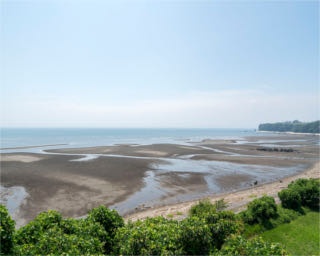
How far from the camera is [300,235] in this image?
1262 centimetres

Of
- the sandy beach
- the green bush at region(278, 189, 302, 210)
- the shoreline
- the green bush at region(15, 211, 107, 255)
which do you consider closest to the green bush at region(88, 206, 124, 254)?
the green bush at region(15, 211, 107, 255)

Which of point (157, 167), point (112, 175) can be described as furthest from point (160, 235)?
point (157, 167)

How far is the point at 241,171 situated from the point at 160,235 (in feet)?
103

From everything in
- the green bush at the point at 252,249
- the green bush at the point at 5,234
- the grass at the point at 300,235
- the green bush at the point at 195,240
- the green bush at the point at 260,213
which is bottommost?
the grass at the point at 300,235

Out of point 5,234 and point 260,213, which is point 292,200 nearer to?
point 260,213

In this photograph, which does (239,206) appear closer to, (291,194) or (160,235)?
(291,194)

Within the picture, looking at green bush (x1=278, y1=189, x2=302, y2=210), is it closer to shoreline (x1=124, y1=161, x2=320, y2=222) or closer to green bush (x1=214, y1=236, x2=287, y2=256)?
shoreline (x1=124, y1=161, x2=320, y2=222)

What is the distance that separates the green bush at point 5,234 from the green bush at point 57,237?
0.90 ft

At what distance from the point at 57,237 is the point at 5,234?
4.91 ft

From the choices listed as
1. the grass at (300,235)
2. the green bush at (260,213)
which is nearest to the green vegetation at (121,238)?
the grass at (300,235)

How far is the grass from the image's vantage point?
36.6ft

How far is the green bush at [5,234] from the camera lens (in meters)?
5.27

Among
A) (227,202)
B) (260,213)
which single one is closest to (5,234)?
(260,213)

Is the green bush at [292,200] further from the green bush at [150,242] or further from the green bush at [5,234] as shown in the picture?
the green bush at [5,234]
